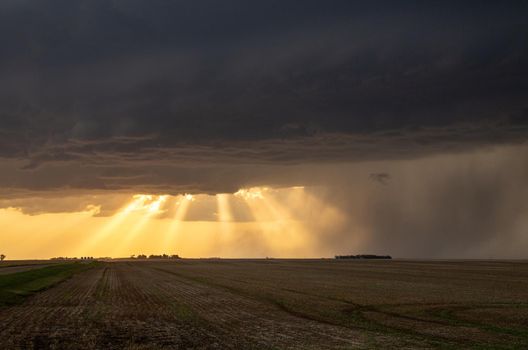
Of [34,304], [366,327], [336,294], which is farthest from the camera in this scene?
[336,294]

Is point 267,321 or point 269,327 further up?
point 267,321

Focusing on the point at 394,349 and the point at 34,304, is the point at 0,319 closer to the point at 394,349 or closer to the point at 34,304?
the point at 34,304

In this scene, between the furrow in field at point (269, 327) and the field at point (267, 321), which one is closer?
the field at point (267, 321)

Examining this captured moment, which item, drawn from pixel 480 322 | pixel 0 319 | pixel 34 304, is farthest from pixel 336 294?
pixel 0 319

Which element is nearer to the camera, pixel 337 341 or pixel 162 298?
pixel 337 341

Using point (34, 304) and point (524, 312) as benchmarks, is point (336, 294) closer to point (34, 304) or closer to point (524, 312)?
point (524, 312)

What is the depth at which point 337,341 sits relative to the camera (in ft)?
81.5

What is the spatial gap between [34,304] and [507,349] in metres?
34.5

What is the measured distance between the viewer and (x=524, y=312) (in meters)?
36.7

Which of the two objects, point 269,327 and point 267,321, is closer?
point 269,327

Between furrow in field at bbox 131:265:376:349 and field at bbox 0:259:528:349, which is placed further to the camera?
furrow in field at bbox 131:265:376:349

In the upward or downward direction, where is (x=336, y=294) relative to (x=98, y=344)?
upward

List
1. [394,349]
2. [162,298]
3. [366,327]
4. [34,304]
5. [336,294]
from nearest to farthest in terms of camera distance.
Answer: [394,349], [366,327], [34,304], [162,298], [336,294]

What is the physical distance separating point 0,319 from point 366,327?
2104 centimetres
